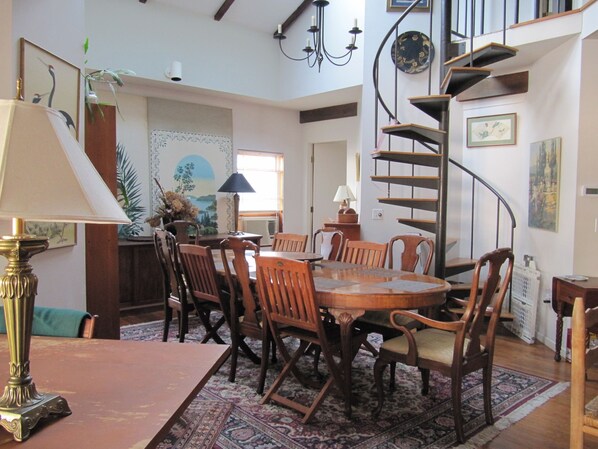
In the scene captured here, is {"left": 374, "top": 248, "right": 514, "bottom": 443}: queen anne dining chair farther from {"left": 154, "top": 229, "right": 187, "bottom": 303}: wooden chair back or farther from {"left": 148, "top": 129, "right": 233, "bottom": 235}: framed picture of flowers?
{"left": 148, "top": 129, "right": 233, "bottom": 235}: framed picture of flowers

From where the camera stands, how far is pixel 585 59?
361cm

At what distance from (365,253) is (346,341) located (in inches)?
58.4

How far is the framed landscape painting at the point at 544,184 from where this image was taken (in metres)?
3.91

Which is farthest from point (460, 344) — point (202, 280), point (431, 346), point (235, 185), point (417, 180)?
point (235, 185)

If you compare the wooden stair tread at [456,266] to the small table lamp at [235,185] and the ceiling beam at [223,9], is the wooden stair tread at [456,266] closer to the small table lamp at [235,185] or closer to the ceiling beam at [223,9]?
the small table lamp at [235,185]

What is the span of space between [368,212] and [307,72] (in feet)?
7.73

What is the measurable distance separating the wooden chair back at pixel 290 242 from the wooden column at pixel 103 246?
1633 millimetres

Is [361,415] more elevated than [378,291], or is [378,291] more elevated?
[378,291]

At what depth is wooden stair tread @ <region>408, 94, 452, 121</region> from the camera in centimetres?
386

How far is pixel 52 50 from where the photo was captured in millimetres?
2721

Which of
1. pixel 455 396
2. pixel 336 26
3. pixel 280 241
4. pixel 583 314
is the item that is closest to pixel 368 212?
pixel 280 241

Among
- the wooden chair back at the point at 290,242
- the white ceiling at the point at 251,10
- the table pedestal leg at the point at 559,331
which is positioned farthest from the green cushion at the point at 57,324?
the white ceiling at the point at 251,10

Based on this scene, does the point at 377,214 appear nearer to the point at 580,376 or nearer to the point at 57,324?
the point at 580,376

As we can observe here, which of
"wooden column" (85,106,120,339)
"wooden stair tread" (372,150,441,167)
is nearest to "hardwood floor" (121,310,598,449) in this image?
"wooden stair tread" (372,150,441,167)
